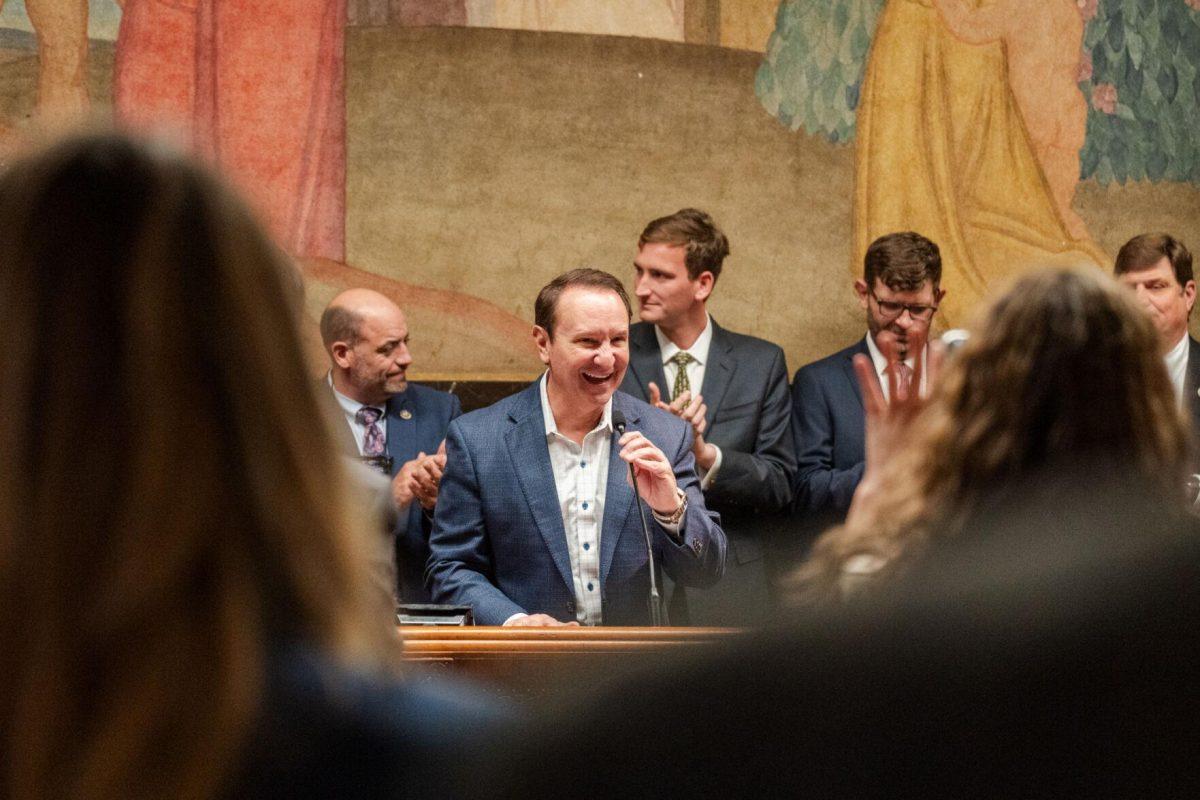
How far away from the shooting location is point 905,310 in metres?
6.66

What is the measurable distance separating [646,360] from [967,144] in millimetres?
2879

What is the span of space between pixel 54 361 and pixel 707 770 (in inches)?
23.8

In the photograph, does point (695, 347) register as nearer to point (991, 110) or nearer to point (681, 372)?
point (681, 372)

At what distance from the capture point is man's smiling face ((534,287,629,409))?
5.27 m

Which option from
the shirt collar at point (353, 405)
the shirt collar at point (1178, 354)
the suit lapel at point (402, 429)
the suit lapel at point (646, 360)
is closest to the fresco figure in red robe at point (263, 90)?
the shirt collar at point (353, 405)

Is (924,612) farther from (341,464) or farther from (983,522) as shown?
(341,464)

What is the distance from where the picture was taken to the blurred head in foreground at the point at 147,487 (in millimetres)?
1090

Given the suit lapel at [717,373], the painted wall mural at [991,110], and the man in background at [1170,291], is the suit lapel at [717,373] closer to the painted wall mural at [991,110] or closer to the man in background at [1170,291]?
the man in background at [1170,291]

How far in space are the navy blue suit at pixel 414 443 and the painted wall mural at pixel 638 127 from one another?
1029mm

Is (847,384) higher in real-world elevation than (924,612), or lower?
higher

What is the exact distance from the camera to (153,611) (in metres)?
1.09

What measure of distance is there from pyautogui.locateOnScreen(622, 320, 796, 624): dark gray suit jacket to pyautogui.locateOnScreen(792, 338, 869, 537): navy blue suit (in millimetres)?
120

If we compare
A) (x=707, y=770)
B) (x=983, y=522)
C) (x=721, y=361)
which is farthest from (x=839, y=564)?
(x=721, y=361)

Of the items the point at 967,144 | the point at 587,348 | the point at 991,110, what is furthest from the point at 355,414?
the point at 991,110
